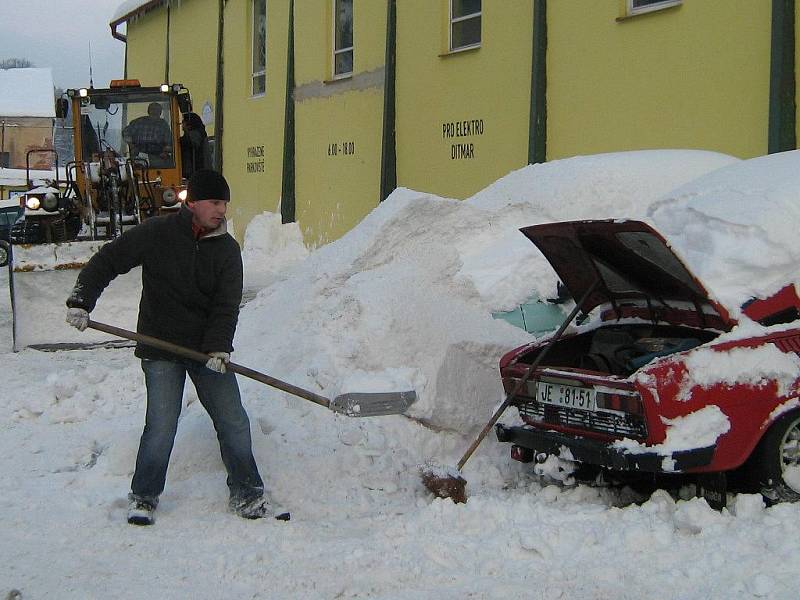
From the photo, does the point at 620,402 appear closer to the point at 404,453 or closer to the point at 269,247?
the point at 404,453

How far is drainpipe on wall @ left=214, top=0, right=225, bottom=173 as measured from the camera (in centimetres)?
2012

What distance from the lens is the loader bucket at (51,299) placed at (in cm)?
1005

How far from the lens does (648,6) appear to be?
934 cm

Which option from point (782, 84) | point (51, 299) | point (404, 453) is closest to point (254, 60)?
point (51, 299)

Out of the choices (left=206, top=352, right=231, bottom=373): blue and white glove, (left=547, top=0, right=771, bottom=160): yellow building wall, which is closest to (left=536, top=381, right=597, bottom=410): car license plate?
(left=206, top=352, right=231, bottom=373): blue and white glove

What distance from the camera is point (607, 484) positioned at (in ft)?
17.3

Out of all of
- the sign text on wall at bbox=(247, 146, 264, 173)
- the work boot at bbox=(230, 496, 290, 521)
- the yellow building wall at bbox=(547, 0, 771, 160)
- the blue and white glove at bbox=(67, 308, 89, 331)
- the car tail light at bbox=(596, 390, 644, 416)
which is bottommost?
the work boot at bbox=(230, 496, 290, 521)

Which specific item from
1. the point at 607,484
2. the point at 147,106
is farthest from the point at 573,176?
the point at 147,106

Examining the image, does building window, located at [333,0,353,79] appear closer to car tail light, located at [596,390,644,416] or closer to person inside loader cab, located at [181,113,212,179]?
person inside loader cab, located at [181,113,212,179]

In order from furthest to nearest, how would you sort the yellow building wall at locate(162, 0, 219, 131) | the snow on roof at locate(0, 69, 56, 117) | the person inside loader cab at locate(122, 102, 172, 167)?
the snow on roof at locate(0, 69, 56, 117) → the yellow building wall at locate(162, 0, 219, 131) → the person inside loader cab at locate(122, 102, 172, 167)

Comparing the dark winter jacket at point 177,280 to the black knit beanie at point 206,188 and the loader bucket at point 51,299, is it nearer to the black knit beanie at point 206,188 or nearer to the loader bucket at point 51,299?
the black knit beanie at point 206,188

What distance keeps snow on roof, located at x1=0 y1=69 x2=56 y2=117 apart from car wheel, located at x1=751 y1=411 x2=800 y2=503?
1447 inches

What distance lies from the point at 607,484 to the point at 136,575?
8.16ft

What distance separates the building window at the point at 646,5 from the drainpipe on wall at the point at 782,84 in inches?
54.3
